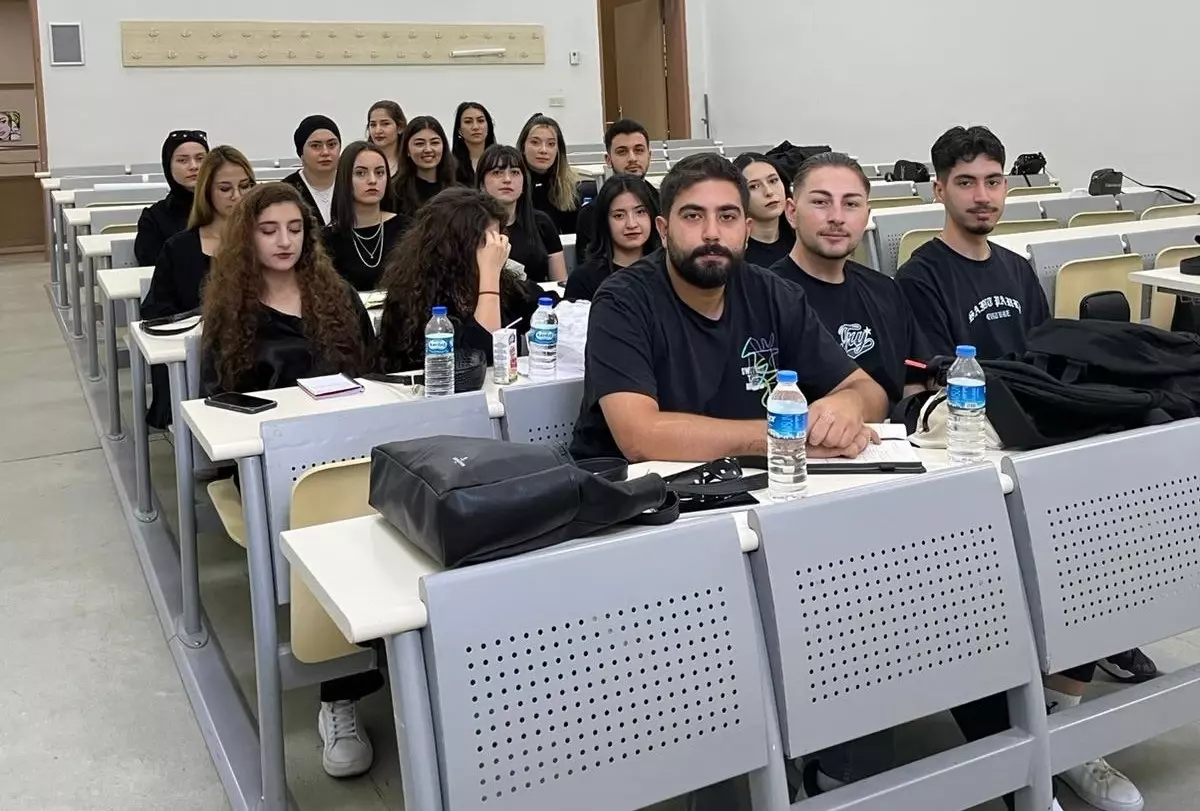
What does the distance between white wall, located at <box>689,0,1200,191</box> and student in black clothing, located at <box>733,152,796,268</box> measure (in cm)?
434

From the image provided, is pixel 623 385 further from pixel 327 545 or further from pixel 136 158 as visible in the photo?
pixel 136 158

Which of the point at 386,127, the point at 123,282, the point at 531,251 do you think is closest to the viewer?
the point at 123,282

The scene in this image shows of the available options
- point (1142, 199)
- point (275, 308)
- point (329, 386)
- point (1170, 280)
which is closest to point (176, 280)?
point (275, 308)

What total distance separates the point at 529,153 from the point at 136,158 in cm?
561

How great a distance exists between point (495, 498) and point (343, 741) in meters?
1.13

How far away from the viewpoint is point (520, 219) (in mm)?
4723

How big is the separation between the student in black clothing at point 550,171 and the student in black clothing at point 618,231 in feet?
6.39

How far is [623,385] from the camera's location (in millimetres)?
2385

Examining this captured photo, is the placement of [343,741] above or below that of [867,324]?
below

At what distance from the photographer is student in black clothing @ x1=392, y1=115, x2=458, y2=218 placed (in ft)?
18.0

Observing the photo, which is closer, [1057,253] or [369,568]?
[369,568]

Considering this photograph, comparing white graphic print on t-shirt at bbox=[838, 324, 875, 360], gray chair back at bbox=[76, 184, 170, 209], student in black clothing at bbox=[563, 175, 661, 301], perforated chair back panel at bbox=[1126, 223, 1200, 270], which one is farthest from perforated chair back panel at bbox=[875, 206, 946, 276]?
gray chair back at bbox=[76, 184, 170, 209]

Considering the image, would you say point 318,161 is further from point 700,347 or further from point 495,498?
point 495,498

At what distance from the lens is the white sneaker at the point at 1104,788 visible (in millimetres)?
2189
